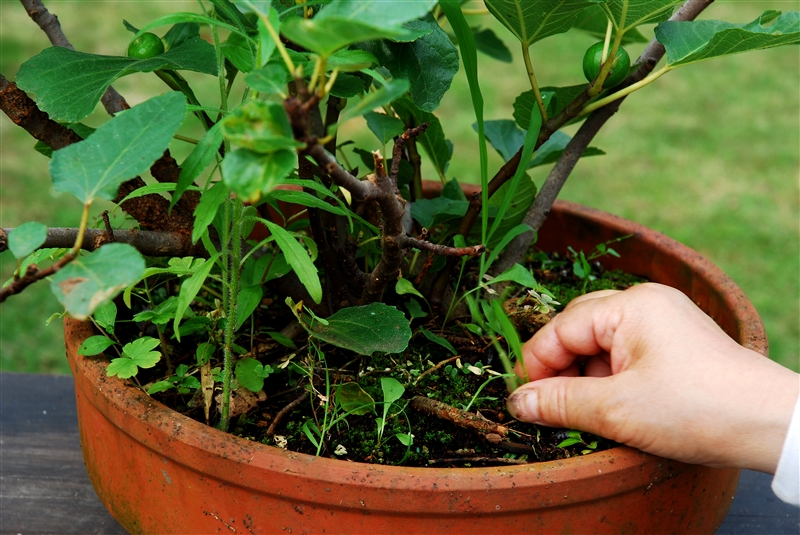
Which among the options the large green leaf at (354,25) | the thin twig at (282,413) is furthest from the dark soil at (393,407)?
the large green leaf at (354,25)

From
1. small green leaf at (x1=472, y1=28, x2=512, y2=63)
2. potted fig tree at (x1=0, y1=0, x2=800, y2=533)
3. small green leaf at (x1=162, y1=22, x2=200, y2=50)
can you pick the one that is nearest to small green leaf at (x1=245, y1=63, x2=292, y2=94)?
potted fig tree at (x1=0, y1=0, x2=800, y2=533)

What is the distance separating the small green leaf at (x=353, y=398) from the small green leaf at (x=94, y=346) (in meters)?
0.21

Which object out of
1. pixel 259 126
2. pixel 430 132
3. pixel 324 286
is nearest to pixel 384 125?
pixel 430 132

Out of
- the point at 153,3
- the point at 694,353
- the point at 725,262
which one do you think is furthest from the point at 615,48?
the point at 153,3

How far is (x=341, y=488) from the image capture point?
53cm

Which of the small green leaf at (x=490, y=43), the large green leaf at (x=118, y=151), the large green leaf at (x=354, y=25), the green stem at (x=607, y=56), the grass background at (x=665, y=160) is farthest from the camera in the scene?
the grass background at (x=665, y=160)

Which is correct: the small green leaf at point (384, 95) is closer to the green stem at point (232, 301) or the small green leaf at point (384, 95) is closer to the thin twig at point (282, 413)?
the green stem at point (232, 301)

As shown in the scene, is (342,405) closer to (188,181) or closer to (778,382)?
(188,181)

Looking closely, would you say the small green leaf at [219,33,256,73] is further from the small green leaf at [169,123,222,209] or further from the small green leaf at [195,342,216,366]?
the small green leaf at [195,342,216,366]

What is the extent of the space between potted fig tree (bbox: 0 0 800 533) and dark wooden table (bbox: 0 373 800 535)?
0.10m

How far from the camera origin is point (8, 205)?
88.6 inches

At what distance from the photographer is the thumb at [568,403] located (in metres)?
0.60

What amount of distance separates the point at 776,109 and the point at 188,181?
9.50 feet

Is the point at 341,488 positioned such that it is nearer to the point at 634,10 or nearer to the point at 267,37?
the point at 267,37
